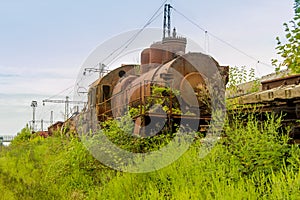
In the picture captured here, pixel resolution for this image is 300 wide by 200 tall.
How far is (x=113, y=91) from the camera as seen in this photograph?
613 inches

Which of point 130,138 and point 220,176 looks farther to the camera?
point 130,138

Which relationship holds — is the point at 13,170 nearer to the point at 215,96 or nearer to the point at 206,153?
the point at 215,96

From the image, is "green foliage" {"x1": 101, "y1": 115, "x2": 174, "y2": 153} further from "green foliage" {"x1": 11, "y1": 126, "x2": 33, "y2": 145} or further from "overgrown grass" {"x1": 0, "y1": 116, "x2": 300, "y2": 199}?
"green foliage" {"x1": 11, "y1": 126, "x2": 33, "y2": 145}

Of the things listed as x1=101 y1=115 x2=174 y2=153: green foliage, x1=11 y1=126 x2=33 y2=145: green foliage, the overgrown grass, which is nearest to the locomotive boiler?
x1=101 y1=115 x2=174 y2=153: green foliage

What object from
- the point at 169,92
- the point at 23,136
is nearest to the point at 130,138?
the point at 169,92

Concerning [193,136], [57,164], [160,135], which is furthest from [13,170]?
[193,136]

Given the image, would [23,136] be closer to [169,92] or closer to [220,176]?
[169,92]

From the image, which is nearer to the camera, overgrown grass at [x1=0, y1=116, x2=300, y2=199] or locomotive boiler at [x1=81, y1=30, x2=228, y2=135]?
overgrown grass at [x1=0, y1=116, x2=300, y2=199]

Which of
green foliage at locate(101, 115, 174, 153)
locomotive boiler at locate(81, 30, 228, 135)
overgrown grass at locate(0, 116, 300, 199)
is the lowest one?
overgrown grass at locate(0, 116, 300, 199)

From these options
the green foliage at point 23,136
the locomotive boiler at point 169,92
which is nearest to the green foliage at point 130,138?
the locomotive boiler at point 169,92

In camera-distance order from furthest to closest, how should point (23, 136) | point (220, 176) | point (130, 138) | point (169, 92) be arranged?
point (23, 136) → point (169, 92) → point (130, 138) → point (220, 176)

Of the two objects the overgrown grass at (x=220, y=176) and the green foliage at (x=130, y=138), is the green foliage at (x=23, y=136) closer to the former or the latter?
the green foliage at (x=130, y=138)

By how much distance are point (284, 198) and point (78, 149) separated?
6.84 meters

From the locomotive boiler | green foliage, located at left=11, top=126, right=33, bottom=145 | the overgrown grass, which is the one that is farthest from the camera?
green foliage, located at left=11, top=126, right=33, bottom=145
